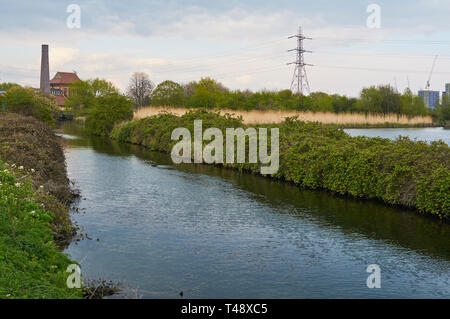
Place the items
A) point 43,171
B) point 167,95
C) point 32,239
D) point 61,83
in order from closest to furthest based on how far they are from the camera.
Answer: point 32,239 < point 43,171 < point 167,95 < point 61,83

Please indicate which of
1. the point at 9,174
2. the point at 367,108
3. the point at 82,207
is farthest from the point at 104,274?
the point at 367,108

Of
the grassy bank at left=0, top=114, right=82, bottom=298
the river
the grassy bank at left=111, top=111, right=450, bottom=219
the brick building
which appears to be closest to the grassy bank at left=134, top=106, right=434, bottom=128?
the grassy bank at left=111, top=111, right=450, bottom=219

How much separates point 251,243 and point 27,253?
4.99 m

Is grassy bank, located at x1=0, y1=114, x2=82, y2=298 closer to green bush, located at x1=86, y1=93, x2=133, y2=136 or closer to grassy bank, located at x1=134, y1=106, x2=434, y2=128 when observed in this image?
grassy bank, located at x1=134, y1=106, x2=434, y2=128

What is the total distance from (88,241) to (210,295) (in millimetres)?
3967

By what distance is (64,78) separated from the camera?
11050 cm

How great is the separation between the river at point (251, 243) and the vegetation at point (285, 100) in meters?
31.0

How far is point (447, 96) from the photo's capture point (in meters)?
79.8

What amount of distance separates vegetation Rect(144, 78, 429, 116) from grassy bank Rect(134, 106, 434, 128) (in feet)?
12.8

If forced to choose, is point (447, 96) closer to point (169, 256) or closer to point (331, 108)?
point (331, 108)

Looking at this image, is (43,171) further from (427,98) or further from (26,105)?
(427,98)

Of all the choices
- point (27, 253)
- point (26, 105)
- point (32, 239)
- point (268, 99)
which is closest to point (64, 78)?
point (268, 99)

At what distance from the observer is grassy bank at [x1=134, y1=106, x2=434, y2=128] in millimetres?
40000

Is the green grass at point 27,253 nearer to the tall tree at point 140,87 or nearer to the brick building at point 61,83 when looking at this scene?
the tall tree at point 140,87
